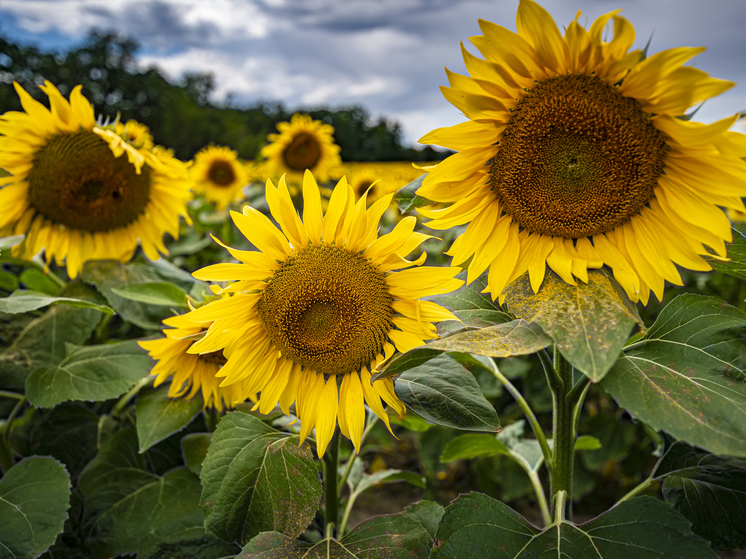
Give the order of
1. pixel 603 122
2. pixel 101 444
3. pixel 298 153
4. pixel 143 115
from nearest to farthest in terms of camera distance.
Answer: pixel 603 122 → pixel 101 444 → pixel 298 153 → pixel 143 115

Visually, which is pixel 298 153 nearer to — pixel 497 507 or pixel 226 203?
pixel 226 203

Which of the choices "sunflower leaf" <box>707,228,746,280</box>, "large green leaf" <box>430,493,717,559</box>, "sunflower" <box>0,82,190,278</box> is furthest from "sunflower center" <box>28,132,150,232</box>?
"sunflower leaf" <box>707,228,746,280</box>

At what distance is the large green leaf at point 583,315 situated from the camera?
0.86 metres

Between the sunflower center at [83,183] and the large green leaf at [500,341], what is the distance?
6.15 ft

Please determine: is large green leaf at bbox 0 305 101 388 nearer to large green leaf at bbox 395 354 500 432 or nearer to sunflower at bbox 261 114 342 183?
large green leaf at bbox 395 354 500 432

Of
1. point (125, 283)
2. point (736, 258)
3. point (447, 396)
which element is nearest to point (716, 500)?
point (736, 258)

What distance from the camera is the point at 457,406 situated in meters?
1.15

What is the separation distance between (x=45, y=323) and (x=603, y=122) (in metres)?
2.14

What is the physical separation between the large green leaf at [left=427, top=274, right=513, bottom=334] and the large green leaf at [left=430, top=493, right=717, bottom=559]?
385 millimetres

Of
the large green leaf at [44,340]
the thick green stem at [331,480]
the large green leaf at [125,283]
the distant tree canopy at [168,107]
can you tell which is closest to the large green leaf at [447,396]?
the thick green stem at [331,480]

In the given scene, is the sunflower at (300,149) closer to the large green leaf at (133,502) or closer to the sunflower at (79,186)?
the sunflower at (79,186)

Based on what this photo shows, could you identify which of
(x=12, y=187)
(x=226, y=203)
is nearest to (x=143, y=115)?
(x=226, y=203)

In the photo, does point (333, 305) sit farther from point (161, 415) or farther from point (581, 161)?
point (161, 415)

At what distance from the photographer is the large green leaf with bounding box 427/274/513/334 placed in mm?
1119
